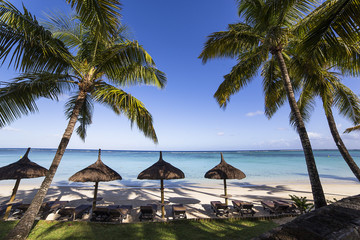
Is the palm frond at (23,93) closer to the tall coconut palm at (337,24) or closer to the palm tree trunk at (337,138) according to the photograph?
the tall coconut palm at (337,24)

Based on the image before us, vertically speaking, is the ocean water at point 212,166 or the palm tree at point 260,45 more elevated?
the palm tree at point 260,45

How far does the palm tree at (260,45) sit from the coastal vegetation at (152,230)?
227 cm

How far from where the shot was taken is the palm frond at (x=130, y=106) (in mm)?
5307

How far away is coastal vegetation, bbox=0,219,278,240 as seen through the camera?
475 centimetres

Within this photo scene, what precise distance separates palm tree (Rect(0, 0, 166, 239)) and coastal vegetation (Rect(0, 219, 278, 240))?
1883 mm

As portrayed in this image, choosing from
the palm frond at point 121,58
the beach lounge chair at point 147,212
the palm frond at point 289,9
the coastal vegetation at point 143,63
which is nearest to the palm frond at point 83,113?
the coastal vegetation at point 143,63

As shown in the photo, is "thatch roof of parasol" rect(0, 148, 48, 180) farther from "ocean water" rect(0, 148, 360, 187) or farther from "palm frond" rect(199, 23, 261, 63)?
"ocean water" rect(0, 148, 360, 187)

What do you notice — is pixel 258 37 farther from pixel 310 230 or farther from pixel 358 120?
pixel 310 230

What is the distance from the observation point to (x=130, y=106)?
18.1 feet

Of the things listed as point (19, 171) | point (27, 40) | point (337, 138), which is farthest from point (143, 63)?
point (337, 138)

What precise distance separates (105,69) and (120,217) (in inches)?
214

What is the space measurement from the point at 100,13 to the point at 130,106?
2.67m

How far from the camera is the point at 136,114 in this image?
19.1 feet

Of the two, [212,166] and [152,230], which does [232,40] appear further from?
[212,166]
